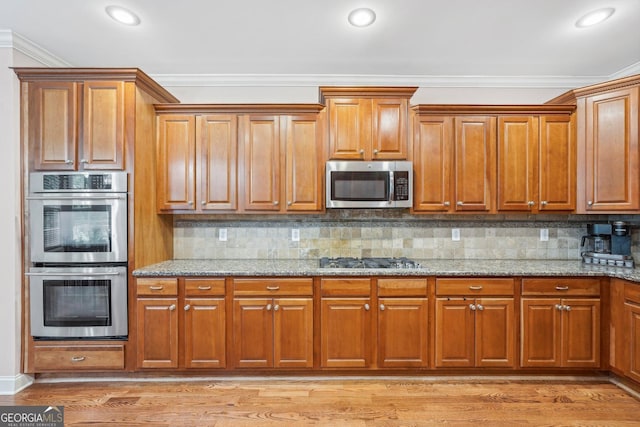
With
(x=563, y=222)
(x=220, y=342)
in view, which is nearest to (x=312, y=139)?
(x=220, y=342)

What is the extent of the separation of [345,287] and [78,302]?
85.3 inches

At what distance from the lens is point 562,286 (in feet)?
8.73

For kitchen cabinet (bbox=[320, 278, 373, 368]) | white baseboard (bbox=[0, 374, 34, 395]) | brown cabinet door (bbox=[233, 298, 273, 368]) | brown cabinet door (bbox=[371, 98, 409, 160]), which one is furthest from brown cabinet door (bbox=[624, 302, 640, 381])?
white baseboard (bbox=[0, 374, 34, 395])

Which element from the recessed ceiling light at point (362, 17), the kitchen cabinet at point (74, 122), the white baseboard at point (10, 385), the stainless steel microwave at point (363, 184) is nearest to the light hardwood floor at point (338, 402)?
the white baseboard at point (10, 385)

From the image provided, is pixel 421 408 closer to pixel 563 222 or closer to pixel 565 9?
pixel 563 222

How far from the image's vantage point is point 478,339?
8.74 feet

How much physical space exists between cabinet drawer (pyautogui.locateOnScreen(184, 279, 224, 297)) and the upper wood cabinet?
1.50 meters

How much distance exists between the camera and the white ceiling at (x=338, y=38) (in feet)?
7.54

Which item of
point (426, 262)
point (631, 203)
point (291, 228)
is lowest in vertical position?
point (426, 262)

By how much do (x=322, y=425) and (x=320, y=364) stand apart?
524 mm

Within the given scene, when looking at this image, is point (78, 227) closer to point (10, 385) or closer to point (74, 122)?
point (74, 122)

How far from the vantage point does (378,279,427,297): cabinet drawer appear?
105 inches

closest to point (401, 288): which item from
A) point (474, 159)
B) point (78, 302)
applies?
point (474, 159)

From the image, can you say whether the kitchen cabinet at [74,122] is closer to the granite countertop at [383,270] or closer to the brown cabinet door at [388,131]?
the granite countertop at [383,270]
